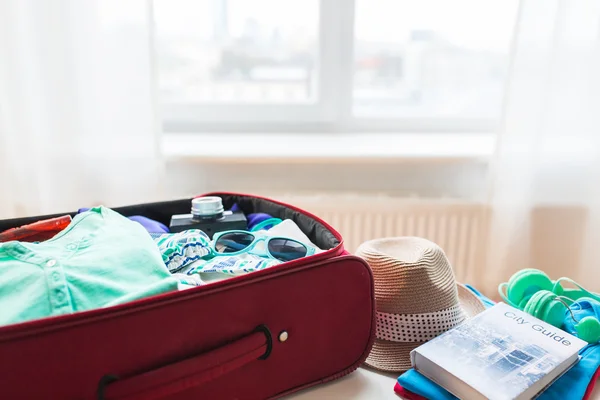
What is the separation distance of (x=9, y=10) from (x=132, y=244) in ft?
2.63

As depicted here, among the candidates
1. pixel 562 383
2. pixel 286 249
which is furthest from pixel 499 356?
pixel 286 249

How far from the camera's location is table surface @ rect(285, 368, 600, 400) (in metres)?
0.58

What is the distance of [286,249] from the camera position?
0.63m

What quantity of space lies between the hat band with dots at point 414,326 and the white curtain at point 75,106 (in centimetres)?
78

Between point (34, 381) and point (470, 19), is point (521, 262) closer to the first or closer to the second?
point (470, 19)

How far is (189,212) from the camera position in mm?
799

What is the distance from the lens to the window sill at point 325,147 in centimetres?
132

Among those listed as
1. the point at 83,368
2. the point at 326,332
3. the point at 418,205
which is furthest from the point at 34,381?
the point at 418,205

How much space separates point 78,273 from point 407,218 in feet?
3.28

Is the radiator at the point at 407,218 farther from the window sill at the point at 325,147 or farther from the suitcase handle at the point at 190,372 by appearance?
the suitcase handle at the point at 190,372

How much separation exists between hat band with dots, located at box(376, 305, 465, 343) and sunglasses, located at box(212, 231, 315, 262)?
0.15 meters

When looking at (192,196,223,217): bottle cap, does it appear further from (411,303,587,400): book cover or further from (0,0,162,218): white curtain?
(0,0,162,218): white curtain

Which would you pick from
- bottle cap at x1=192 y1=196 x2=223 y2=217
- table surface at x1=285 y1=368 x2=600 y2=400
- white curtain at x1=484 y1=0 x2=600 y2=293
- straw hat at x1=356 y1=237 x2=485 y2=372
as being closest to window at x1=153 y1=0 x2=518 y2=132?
white curtain at x1=484 y1=0 x2=600 y2=293

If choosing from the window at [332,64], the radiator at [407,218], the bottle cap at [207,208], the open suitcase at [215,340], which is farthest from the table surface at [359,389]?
the window at [332,64]
